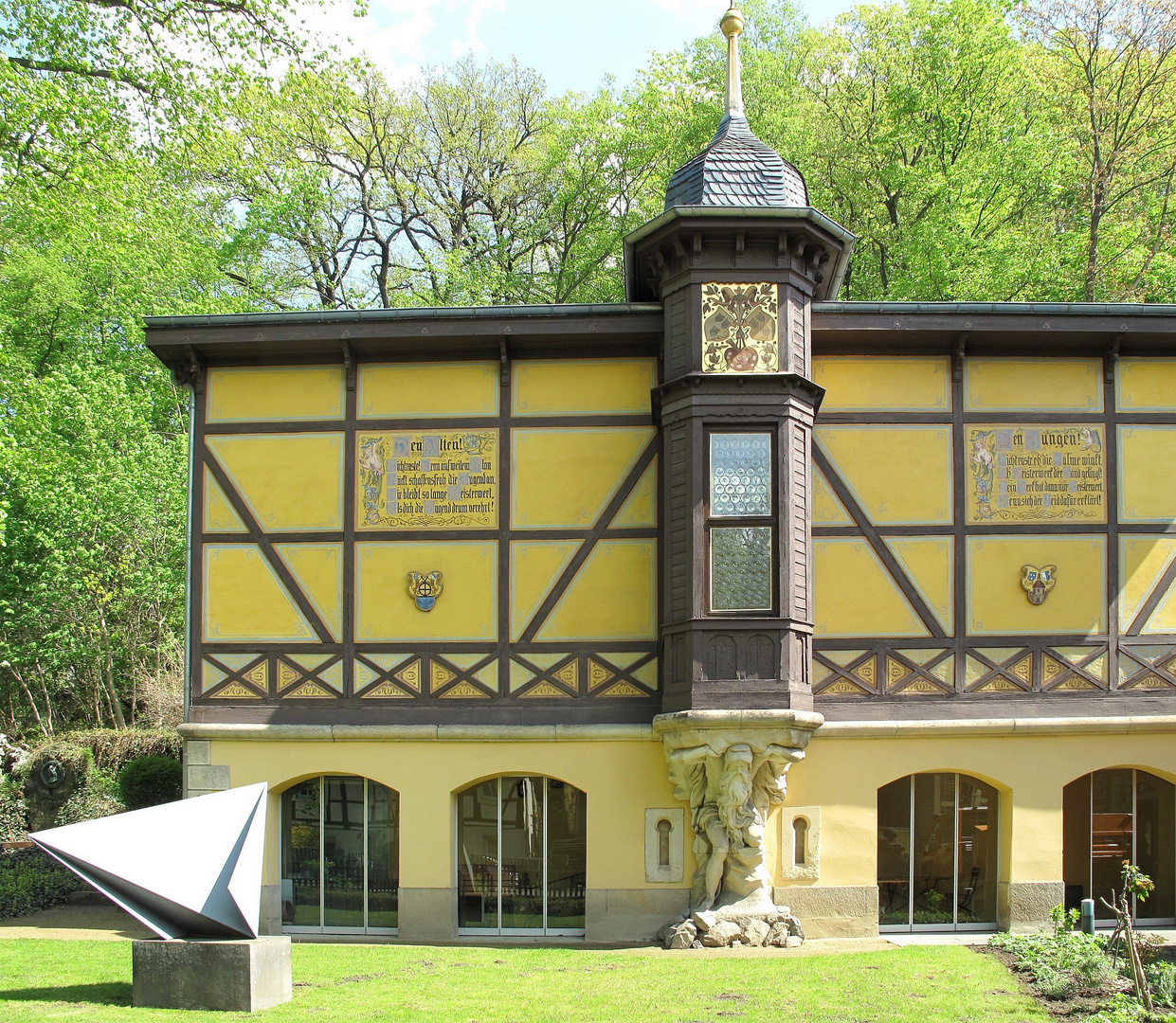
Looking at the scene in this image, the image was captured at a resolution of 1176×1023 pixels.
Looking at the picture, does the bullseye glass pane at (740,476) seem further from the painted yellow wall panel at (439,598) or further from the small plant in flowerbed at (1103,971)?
the small plant in flowerbed at (1103,971)

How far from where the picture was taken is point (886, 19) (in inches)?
1067

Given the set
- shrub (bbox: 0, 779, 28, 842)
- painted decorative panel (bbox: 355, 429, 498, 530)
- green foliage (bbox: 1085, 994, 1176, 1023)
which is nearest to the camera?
green foliage (bbox: 1085, 994, 1176, 1023)

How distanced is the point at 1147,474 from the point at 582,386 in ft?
22.4

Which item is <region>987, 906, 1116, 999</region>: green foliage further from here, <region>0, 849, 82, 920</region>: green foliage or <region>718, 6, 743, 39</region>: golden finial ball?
<region>0, 849, 82, 920</region>: green foliage

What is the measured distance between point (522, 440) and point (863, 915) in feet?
22.1

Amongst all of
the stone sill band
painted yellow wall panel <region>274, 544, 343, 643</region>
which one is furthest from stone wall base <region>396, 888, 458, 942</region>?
painted yellow wall panel <region>274, 544, 343, 643</region>

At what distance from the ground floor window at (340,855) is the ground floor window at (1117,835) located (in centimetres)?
793

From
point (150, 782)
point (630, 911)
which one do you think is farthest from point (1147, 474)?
point (150, 782)

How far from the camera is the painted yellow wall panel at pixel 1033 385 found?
48.8ft

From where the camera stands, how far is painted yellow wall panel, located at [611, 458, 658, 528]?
48.1 ft

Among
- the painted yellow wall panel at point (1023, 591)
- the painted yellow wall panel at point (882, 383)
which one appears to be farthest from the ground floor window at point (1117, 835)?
the painted yellow wall panel at point (882, 383)

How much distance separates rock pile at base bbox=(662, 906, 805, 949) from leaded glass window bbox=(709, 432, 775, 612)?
3.31 metres

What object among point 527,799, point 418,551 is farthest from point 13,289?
point 527,799

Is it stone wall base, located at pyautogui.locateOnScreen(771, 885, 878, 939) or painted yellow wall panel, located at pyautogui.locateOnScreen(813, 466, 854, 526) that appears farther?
painted yellow wall panel, located at pyautogui.locateOnScreen(813, 466, 854, 526)
